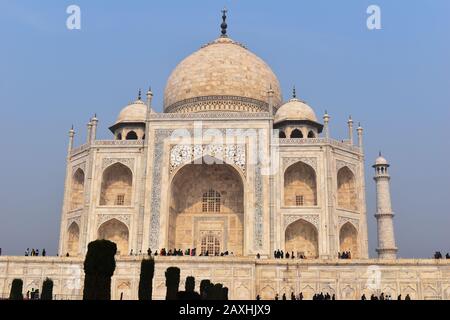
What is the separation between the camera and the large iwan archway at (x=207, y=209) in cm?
2581

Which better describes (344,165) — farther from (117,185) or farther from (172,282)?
(172,282)

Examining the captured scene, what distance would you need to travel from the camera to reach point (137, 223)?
2447 centimetres

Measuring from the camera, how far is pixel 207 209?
26.6 metres

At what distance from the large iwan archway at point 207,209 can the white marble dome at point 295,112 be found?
4.70m

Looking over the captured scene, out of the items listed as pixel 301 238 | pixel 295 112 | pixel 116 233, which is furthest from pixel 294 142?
pixel 116 233

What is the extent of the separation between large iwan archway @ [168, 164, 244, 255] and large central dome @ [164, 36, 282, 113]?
14.7 feet

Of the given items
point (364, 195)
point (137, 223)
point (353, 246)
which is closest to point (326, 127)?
point (364, 195)

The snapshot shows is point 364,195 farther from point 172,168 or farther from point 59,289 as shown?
point 59,289

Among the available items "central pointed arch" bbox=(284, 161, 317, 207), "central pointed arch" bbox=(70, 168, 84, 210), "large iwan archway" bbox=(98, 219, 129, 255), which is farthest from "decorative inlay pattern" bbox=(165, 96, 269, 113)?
"large iwan archway" bbox=(98, 219, 129, 255)

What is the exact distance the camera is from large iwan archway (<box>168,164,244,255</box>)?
25.8m

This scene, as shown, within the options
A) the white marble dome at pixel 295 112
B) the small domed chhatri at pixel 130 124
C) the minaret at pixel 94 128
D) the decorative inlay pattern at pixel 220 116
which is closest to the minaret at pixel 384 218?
the white marble dome at pixel 295 112

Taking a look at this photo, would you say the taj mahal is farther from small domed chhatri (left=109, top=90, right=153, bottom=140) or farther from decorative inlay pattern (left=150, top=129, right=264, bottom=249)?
small domed chhatri (left=109, top=90, right=153, bottom=140)

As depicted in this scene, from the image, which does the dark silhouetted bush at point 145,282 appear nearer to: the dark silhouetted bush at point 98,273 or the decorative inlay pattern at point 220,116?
the dark silhouetted bush at point 98,273

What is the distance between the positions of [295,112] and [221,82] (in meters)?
4.60
